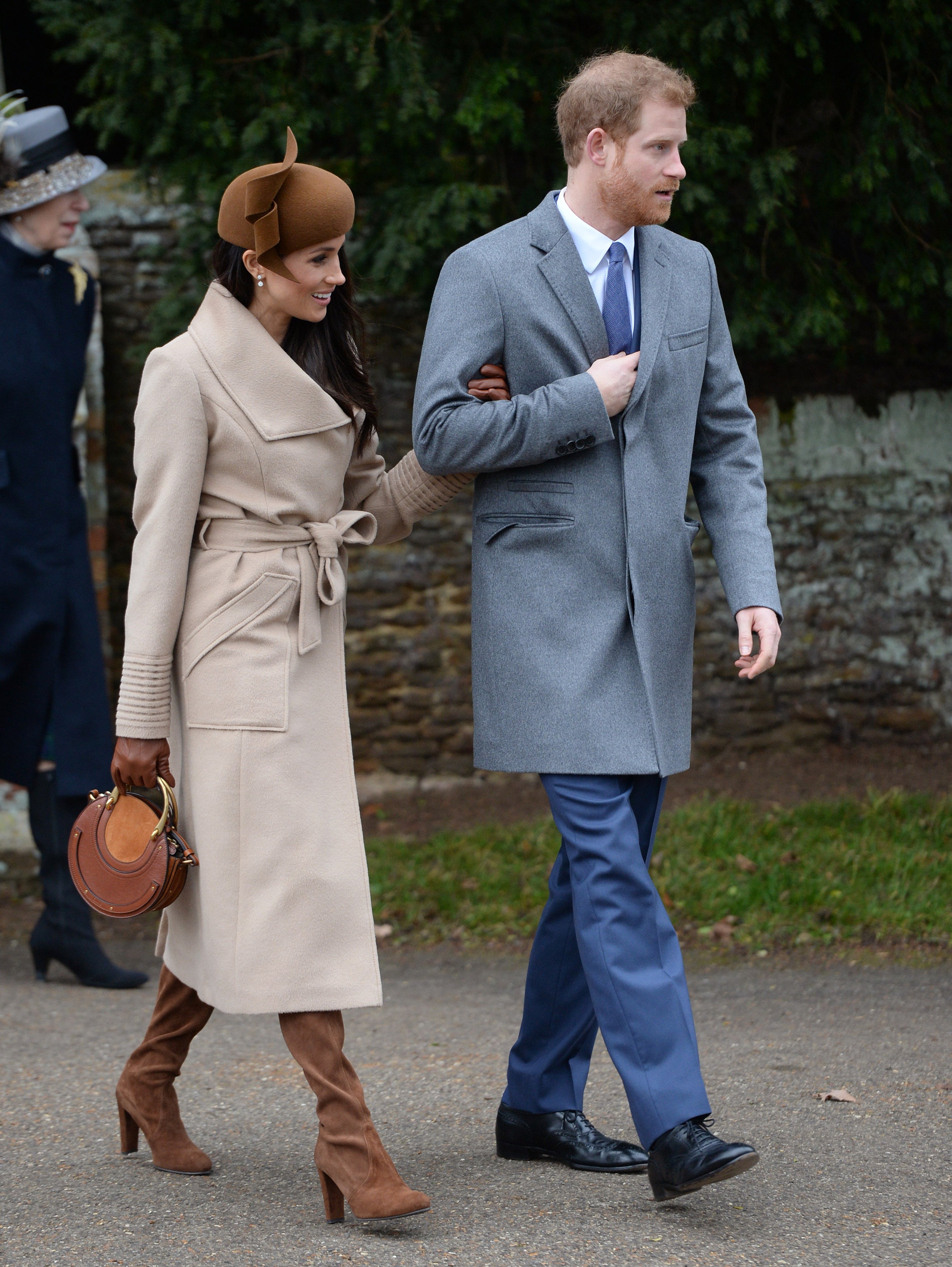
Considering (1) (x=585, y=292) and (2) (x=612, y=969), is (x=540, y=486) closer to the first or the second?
(1) (x=585, y=292)

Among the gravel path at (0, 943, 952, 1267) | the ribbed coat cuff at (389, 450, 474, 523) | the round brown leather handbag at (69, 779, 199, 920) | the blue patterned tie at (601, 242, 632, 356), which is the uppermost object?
the blue patterned tie at (601, 242, 632, 356)

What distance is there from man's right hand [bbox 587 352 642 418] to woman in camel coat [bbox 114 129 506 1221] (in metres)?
0.53

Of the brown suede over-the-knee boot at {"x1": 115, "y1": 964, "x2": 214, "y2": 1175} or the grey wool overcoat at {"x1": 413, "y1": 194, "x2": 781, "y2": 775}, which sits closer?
the grey wool overcoat at {"x1": 413, "y1": 194, "x2": 781, "y2": 775}

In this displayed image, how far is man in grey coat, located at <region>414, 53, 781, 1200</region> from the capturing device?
2812 millimetres

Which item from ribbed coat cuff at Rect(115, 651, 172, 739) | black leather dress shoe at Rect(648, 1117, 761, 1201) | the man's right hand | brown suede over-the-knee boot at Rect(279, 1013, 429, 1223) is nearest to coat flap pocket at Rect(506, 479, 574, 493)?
the man's right hand

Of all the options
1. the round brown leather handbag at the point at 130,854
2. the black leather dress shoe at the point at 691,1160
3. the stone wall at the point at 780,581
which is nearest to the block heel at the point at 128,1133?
the round brown leather handbag at the point at 130,854

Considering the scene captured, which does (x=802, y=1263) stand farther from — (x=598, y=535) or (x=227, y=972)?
(x=598, y=535)

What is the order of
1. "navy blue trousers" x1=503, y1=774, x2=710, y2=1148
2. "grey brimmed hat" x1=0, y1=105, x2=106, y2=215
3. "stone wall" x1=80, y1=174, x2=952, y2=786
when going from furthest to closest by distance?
"stone wall" x1=80, y1=174, x2=952, y2=786
"grey brimmed hat" x1=0, y1=105, x2=106, y2=215
"navy blue trousers" x1=503, y1=774, x2=710, y2=1148

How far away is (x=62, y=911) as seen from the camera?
4.90 meters

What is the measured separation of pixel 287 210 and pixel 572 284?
22.9 inches

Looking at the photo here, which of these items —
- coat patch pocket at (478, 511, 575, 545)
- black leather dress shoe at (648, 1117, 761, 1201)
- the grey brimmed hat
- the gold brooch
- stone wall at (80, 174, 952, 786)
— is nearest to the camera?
black leather dress shoe at (648, 1117, 761, 1201)

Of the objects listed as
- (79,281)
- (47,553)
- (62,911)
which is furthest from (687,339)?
(62,911)

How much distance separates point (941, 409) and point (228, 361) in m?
5.03

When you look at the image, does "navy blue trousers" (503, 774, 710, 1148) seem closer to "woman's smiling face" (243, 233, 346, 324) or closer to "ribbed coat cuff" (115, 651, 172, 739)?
"ribbed coat cuff" (115, 651, 172, 739)
